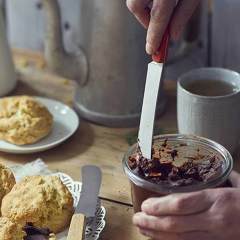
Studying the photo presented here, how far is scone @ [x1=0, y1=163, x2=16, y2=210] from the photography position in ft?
2.31

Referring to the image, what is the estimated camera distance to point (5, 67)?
0.99 metres

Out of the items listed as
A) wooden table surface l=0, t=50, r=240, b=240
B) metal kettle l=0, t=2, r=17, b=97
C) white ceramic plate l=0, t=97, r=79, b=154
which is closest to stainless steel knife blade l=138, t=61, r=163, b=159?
wooden table surface l=0, t=50, r=240, b=240

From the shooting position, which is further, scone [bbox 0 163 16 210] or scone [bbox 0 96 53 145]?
scone [bbox 0 96 53 145]

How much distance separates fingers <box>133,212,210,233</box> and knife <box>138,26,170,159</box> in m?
0.09

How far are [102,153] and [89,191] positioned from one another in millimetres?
156

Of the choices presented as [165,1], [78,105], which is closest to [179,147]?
[165,1]

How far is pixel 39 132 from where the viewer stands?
84 centimetres

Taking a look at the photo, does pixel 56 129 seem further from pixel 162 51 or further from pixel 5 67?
pixel 162 51

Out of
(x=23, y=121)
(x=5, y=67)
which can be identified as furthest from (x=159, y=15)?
(x=5, y=67)

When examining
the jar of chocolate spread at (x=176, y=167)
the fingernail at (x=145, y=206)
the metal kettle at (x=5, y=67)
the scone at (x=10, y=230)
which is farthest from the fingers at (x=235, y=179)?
the metal kettle at (x=5, y=67)

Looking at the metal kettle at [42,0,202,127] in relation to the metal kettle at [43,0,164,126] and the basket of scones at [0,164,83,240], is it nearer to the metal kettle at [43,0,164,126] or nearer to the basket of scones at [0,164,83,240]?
the metal kettle at [43,0,164,126]

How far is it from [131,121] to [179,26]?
0.84ft

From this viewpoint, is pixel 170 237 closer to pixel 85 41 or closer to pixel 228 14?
pixel 85 41

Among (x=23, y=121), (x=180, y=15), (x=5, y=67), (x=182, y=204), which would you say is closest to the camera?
(x=182, y=204)
